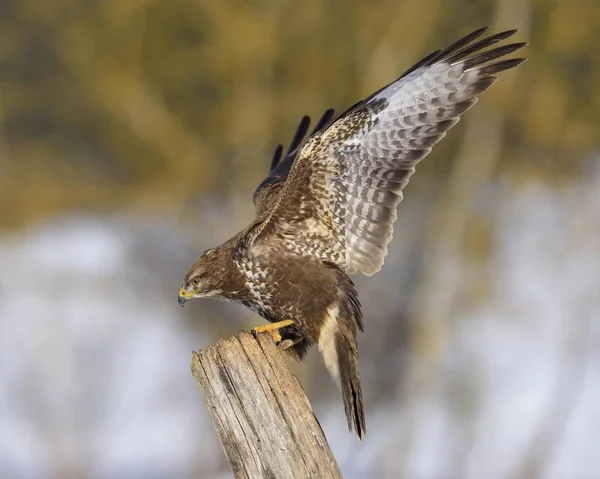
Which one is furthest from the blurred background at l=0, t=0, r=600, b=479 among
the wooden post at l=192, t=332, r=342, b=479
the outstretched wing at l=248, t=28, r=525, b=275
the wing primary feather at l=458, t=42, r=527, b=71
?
the wooden post at l=192, t=332, r=342, b=479

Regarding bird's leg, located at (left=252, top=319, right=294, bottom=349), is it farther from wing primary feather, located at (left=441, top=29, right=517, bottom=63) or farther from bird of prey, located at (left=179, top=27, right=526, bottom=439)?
wing primary feather, located at (left=441, top=29, right=517, bottom=63)

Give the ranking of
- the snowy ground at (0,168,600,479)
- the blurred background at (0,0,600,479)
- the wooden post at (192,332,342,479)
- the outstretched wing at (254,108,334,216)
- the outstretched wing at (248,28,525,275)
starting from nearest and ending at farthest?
the wooden post at (192,332,342,479), the outstretched wing at (248,28,525,275), the outstretched wing at (254,108,334,216), the blurred background at (0,0,600,479), the snowy ground at (0,168,600,479)

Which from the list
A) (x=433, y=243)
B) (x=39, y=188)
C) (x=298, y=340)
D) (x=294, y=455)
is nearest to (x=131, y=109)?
(x=39, y=188)

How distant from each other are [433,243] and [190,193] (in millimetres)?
3357

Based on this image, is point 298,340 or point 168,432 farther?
point 168,432

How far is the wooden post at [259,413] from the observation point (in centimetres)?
341

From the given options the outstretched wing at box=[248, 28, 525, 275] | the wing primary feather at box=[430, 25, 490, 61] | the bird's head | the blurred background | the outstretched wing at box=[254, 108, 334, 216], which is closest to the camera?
the wing primary feather at box=[430, 25, 490, 61]

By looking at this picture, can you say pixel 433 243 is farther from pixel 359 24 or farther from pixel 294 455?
pixel 294 455

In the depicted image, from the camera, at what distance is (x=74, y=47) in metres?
13.5

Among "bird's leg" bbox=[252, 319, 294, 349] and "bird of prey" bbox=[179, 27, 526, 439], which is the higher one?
"bird of prey" bbox=[179, 27, 526, 439]

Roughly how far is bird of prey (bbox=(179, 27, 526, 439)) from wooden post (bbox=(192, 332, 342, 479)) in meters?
0.91

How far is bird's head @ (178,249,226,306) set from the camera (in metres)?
4.97

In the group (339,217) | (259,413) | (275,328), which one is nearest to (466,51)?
(339,217)

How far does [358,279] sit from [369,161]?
812 cm
